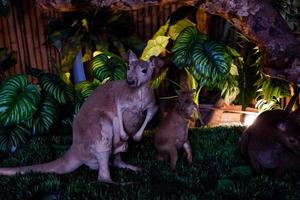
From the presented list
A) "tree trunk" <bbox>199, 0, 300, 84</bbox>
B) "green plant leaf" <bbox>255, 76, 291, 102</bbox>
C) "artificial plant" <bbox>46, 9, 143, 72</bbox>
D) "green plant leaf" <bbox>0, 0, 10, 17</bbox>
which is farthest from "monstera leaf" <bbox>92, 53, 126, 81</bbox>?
"green plant leaf" <bbox>255, 76, 291, 102</bbox>

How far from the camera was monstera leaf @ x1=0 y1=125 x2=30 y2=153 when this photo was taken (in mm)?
3400

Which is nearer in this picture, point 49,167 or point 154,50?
point 49,167

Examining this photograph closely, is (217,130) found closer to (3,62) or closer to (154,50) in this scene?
(154,50)

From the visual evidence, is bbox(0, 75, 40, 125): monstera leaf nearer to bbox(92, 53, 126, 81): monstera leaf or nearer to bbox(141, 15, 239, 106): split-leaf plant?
bbox(92, 53, 126, 81): monstera leaf

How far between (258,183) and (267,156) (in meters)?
0.21

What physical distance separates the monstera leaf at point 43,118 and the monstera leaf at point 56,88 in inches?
3.9

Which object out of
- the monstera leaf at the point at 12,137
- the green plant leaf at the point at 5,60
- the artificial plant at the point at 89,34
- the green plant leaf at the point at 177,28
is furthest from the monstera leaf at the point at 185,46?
the green plant leaf at the point at 5,60

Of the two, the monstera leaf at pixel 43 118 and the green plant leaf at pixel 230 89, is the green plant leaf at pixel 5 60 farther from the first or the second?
the green plant leaf at pixel 230 89

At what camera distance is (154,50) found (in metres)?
3.68

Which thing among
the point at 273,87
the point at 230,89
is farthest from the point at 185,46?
the point at 273,87

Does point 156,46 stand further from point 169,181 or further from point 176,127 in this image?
point 169,181

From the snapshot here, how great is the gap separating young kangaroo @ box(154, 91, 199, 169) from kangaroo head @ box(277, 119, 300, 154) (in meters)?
0.61

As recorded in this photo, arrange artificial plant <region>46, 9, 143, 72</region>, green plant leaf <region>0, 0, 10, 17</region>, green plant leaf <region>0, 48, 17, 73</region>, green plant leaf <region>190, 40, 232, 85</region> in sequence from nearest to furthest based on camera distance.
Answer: green plant leaf <region>190, 40, 232, 85</region>, green plant leaf <region>0, 0, 10, 17</region>, green plant leaf <region>0, 48, 17, 73</region>, artificial plant <region>46, 9, 143, 72</region>

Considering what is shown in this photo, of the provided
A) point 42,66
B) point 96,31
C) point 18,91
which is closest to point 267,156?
point 18,91
